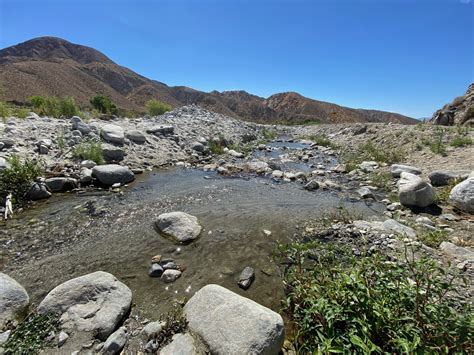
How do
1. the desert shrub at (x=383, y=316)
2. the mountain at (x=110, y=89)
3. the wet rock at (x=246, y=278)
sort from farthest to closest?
the mountain at (x=110, y=89) → the wet rock at (x=246, y=278) → the desert shrub at (x=383, y=316)

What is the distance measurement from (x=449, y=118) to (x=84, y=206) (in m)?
25.1

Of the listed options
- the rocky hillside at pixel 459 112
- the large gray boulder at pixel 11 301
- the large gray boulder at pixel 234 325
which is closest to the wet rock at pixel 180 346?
the large gray boulder at pixel 234 325

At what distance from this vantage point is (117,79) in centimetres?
9112

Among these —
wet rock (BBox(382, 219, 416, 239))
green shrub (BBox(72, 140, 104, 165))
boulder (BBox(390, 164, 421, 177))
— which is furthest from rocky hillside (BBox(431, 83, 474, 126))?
green shrub (BBox(72, 140, 104, 165))

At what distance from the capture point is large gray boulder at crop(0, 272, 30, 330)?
9.50 ft

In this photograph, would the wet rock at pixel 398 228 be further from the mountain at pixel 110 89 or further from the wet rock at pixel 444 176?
the mountain at pixel 110 89

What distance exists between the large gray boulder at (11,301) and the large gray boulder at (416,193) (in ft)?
27.2

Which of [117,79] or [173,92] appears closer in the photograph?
[117,79]

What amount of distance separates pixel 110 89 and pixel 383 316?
298 feet

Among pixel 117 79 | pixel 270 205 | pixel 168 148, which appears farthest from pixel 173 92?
pixel 270 205

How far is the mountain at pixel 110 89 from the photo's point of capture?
54719mm

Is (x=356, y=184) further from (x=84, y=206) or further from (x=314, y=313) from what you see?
(x=84, y=206)

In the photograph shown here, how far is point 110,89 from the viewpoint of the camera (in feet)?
251

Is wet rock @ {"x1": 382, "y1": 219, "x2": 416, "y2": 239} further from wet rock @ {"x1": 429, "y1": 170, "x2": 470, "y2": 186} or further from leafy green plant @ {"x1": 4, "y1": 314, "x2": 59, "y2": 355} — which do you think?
leafy green plant @ {"x1": 4, "y1": 314, "x2": 59, "y2": 355}
